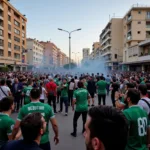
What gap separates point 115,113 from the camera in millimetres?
1438

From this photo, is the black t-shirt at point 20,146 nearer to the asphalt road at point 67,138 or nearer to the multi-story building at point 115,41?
the asphalt road at point 67,138

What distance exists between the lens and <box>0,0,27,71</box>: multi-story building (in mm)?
51750

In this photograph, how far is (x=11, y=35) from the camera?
192 feet

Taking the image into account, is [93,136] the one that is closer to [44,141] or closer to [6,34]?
[44,141]

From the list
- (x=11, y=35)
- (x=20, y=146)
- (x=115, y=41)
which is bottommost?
(x=20, y=146)

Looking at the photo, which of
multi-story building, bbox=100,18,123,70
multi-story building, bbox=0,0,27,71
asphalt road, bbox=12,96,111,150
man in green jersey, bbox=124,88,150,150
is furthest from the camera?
multi-story building, bbox=100,18,123,70

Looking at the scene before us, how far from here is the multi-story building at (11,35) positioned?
51750 millimetres

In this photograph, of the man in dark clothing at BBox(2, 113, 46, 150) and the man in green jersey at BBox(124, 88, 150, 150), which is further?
the man in green jersey at BBox(124, 88, 150, 150)

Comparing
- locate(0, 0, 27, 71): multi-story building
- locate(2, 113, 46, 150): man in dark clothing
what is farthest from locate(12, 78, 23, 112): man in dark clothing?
locate(0, 0, 27, 71): multi-story building

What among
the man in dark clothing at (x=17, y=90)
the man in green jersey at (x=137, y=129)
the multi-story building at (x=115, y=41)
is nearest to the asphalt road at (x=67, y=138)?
the man in green jersey at (x=137, y=129)

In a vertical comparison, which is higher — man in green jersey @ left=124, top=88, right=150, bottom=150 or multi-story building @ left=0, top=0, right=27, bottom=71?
multi-story building @ left=0, top=0, right=27, bottom=71

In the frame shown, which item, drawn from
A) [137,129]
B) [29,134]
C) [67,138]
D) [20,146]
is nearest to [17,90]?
[67,138]

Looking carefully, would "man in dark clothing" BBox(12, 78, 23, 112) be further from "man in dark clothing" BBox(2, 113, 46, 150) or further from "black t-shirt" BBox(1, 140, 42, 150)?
"black t-shirt" BBox(1, 140, 42, 150)

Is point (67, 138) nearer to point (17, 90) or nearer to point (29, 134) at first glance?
point (29, 134)
